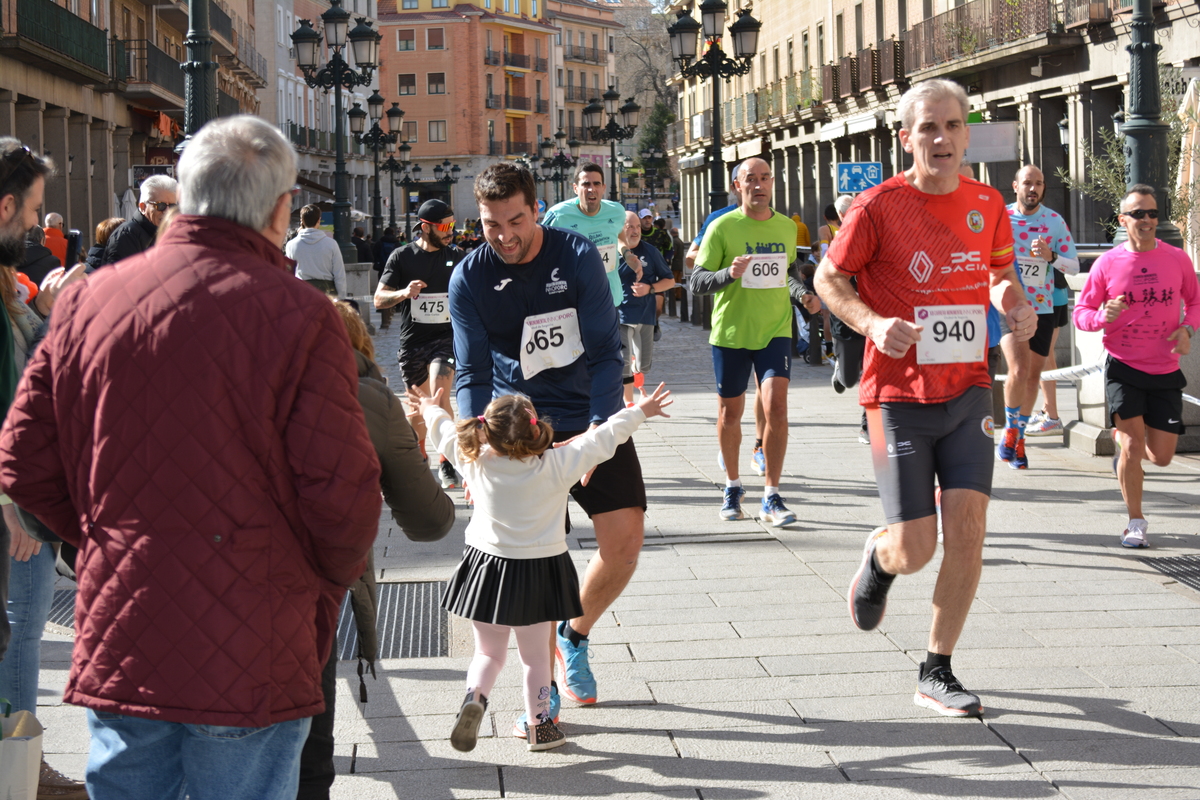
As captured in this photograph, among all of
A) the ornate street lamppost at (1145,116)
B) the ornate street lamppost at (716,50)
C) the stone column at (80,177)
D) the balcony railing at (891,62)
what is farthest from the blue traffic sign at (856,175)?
the balcony railing at (891,62)

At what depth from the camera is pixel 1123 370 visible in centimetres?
767

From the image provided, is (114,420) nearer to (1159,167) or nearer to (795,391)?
(1159,167)

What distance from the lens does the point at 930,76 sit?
1483 inches

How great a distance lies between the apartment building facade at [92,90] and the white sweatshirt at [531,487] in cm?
2240

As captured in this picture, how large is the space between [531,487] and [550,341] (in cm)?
72

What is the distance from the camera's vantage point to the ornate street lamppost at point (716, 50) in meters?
19.4

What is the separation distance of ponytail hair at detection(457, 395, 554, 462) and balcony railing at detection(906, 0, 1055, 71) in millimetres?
28081

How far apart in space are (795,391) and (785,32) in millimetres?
40408

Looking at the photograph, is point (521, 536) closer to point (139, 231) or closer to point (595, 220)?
point (139, 231)

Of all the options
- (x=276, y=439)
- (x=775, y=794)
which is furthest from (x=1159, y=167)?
(x=276, y=439)

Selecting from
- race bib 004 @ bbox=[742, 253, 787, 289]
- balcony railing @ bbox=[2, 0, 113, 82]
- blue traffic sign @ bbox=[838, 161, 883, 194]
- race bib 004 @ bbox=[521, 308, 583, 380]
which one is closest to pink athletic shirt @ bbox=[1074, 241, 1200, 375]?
race bib 004 @ bbox=[742, 253, 787, 289]

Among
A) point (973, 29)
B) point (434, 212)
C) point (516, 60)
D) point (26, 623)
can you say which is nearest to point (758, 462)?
point (434, 212)

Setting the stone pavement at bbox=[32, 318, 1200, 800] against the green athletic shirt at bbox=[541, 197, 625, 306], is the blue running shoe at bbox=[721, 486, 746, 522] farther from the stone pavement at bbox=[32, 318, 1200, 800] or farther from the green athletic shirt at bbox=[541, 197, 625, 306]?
the green athletic shirt at bbox=[541, 197, 625, 306]

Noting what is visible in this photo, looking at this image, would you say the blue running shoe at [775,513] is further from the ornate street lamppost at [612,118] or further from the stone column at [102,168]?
the stone column at [102,168]
